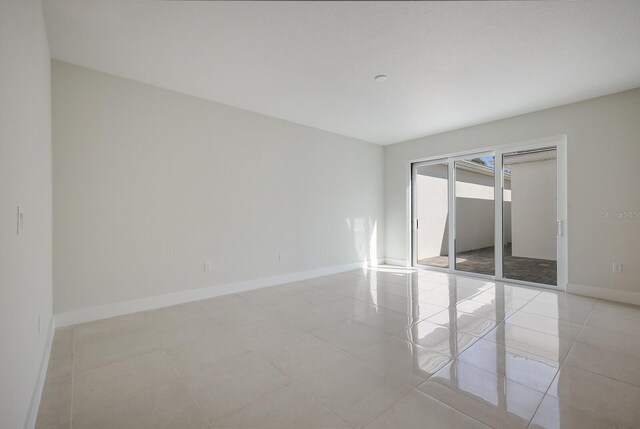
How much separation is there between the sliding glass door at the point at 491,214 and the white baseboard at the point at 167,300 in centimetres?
292

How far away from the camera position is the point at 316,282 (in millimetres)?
4859

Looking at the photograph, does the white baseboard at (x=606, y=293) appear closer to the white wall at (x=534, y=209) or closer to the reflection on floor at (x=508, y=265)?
the reflection on floor at (x=508, y=265)

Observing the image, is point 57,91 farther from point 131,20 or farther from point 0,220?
point 0,220

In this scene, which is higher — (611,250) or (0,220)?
(0,220)

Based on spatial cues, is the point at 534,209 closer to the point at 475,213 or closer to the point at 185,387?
the point at 475,213

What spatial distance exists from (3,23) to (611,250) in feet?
20.3

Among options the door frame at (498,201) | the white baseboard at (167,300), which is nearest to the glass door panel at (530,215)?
the door frame at (498,201)

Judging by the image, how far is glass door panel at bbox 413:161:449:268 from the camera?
617 cm

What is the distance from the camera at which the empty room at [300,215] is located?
1758 mm

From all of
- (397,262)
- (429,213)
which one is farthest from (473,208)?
(397,262)

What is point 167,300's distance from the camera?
3633 millimetres

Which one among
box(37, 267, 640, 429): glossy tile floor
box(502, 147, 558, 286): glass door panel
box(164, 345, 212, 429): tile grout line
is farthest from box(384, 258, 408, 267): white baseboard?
box(164, 345, 212, 429): tile grout line

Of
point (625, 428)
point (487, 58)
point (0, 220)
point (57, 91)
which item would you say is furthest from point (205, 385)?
point (487, 58)

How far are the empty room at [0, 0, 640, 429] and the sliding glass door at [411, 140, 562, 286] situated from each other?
0.19ft
